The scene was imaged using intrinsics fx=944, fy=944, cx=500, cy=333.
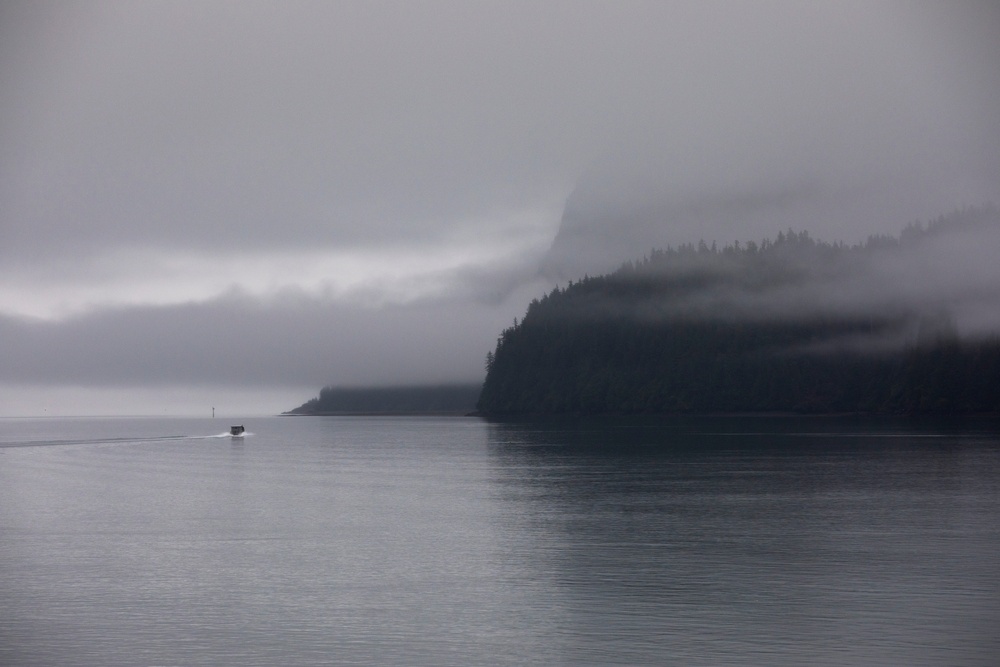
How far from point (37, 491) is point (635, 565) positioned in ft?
196

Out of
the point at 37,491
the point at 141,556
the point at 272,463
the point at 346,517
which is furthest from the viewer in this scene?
the point at 272,463

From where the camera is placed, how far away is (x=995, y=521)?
55.6 meters

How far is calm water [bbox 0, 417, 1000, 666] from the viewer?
2858 centimetres

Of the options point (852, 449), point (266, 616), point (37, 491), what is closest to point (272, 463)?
point (37, 491)

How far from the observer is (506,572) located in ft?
132

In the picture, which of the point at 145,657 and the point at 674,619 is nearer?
the point at 145,657

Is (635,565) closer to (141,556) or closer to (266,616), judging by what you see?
(266,616)

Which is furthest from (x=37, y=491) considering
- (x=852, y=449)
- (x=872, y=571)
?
(x=852, y=449)

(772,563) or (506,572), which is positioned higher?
(506,572)

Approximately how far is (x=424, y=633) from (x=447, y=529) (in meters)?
23.9

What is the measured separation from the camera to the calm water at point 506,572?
2858 centimetres

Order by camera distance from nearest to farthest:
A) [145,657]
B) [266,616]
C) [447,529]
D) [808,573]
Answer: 1. [145,657]
2. [266,616]
3. [808,573]
4. [447,529]

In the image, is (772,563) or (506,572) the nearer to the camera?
(506,572)

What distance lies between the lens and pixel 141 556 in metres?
45.0
